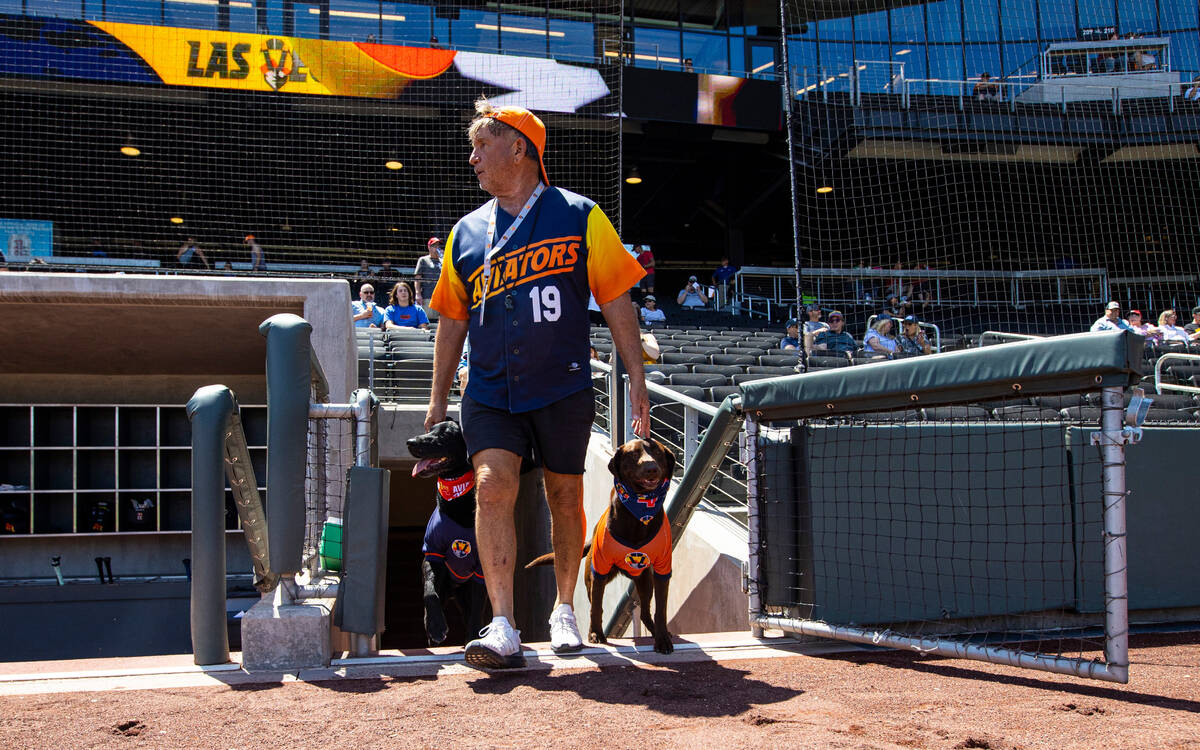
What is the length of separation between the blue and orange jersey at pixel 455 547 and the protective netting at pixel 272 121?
11560mm

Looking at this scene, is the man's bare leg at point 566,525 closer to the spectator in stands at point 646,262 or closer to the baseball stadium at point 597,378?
the baseball stadium at point 597,378

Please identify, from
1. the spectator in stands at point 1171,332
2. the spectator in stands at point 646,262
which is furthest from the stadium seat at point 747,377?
the spectator in stands at point 1171,332

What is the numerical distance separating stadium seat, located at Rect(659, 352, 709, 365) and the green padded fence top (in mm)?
6319

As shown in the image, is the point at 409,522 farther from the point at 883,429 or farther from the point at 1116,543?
the point at 1116,543

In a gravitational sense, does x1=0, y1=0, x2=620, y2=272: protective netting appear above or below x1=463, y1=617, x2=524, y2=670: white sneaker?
above

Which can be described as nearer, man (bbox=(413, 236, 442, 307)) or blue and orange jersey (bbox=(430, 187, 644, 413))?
blue and orange jersey (bbox=(430, 187, 644, 413))

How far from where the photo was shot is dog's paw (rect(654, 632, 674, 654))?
2811 mm

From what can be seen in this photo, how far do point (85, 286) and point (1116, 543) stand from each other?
585cm

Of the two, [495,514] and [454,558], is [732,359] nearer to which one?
[454,558]

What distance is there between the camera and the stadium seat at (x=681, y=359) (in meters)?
9.42

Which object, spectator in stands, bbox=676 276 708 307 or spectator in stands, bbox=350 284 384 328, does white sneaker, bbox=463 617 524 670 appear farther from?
spectator in stands, bbox=676 276 708 307

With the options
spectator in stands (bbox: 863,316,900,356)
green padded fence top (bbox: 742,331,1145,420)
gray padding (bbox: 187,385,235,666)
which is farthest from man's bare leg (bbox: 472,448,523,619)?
spectator in stands (bbox: 863,316,900,356)

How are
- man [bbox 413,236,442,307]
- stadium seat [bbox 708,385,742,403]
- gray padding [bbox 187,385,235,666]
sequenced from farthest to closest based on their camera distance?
man [bbox 413,236,442,307], stadium seat [bbox 708,385,742,403], gray padding [bbox 187,385,235,666]

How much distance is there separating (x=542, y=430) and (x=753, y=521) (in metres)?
0.84
